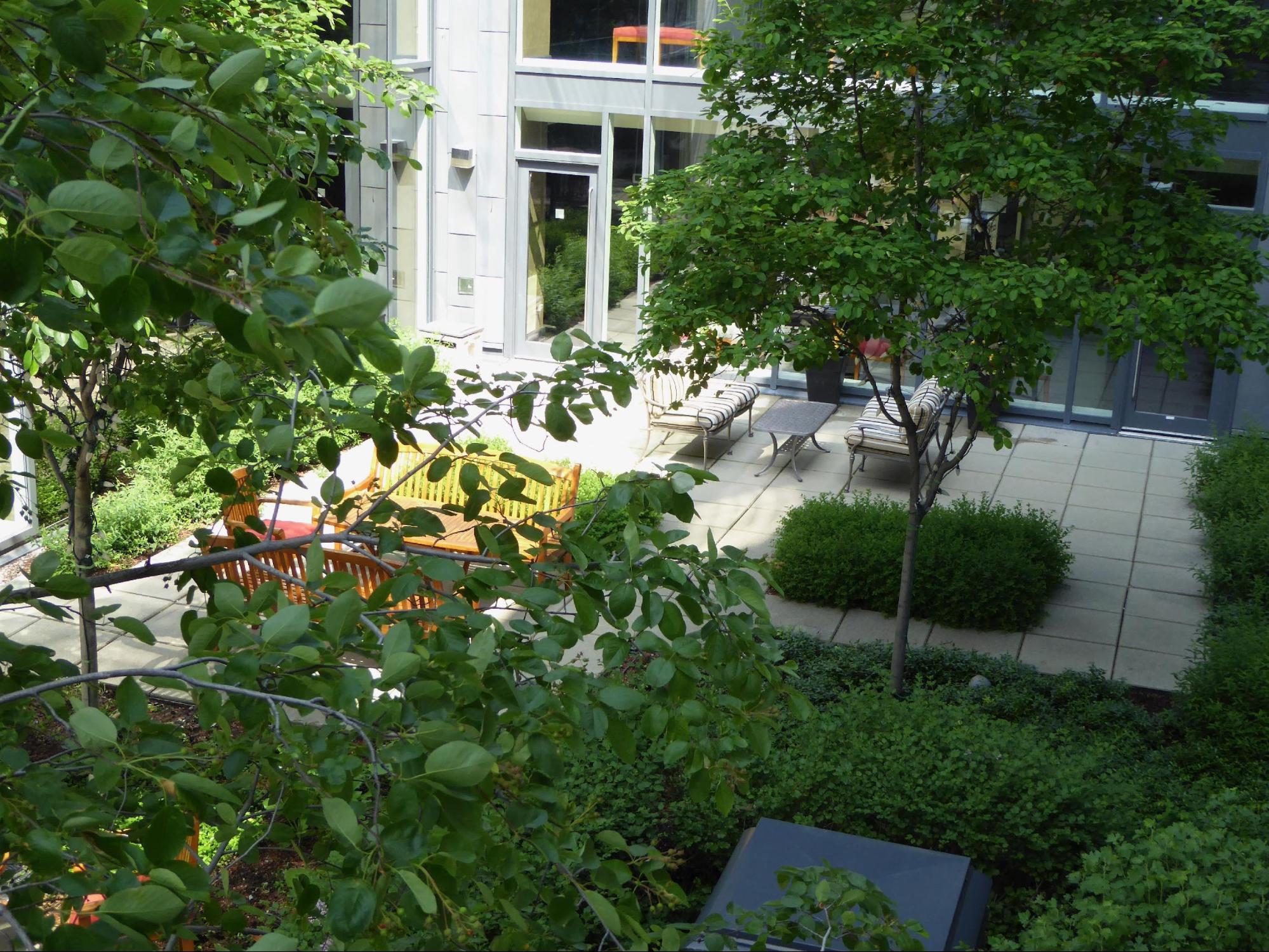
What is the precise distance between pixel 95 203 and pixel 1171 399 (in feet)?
49.2

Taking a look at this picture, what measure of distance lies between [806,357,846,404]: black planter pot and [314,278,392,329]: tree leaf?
46.9 ft

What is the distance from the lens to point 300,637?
2.16m

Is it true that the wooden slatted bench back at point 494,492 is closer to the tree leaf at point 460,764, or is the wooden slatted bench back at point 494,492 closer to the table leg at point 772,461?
the table leg at point 772,461

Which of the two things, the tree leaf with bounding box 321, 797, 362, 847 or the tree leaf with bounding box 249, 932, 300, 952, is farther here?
the tree leaf with bounding box 321, 797, 362, 847

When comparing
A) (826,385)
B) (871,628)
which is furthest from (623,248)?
(871,628)

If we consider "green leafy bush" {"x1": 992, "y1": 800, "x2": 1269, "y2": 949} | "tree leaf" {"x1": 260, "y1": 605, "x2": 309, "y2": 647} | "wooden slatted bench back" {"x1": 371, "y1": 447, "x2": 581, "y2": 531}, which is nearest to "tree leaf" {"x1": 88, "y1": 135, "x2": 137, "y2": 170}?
"tree leaf" {"x1": 260, "y1": 605, "x2": 309, "y2": 647}

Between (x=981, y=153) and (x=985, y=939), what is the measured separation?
4314mm

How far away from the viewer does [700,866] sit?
19.5 feet

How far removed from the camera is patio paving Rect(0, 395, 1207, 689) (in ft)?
29.8

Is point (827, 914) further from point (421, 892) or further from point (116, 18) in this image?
point (116, 18)

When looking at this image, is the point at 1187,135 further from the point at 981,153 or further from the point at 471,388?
the point at 471,388

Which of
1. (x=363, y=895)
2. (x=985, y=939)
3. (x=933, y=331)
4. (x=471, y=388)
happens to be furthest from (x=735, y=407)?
(x=363, y=895)

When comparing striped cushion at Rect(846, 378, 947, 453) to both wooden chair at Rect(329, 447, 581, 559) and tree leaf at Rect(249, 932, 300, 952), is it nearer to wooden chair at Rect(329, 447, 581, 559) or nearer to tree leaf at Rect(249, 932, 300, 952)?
wooden chair at Rect(329, 447, 581, 559)

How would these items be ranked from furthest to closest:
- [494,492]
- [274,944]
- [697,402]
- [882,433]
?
[697,402]
[882,433]
[494,492]
[274,944]
